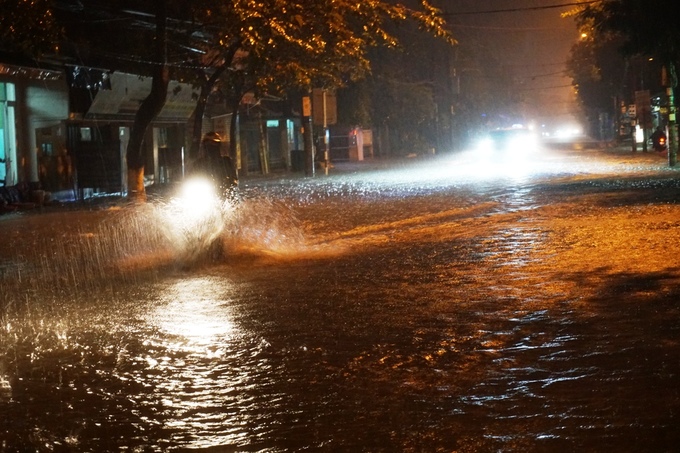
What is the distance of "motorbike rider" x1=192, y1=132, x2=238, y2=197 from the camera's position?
44.8 ft

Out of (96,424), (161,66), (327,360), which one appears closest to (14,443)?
(96,424)

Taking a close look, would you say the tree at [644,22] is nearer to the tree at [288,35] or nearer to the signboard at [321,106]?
the tree at [288,35]

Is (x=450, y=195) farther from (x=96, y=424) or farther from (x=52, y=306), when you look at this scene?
(x=96, y=424)

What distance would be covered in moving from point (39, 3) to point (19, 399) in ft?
33.0

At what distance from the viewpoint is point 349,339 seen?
7984 mm

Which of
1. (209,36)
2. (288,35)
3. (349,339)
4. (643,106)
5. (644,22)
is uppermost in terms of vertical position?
(209,36)

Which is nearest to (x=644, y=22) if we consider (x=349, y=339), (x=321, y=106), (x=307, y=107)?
(x=321, y=106)

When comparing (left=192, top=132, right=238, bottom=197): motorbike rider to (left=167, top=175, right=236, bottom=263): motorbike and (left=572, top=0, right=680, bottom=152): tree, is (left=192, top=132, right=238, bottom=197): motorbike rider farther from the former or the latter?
(left=572, top=0, right=680, bottom=152): tree

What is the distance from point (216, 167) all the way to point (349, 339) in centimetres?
628

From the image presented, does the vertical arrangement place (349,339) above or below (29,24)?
below

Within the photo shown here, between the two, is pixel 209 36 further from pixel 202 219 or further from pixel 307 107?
pixel 202 219

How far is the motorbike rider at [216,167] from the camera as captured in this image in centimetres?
1365

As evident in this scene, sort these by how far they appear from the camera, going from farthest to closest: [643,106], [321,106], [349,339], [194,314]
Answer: [643,106] < [321,106] < [194,314] < [349,339]

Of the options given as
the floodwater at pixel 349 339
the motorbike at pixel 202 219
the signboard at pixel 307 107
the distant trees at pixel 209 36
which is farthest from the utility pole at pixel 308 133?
the motorbike at pixel 202 219
